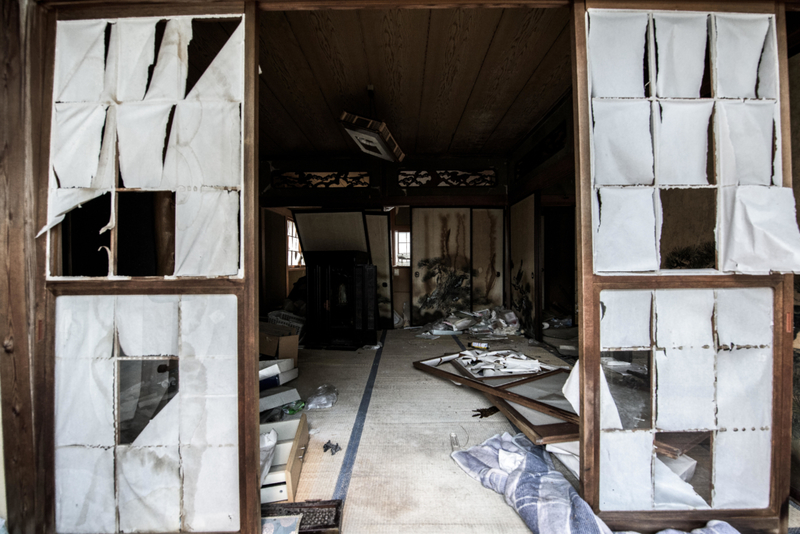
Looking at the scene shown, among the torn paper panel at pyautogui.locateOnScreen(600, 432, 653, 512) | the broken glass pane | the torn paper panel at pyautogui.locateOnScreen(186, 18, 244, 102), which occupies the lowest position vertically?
the torn paper panel at pyautogui.locateOnScreen(600, 432, 653, 512)

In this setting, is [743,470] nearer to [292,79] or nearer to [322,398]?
[322,398]

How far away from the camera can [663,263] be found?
259cm

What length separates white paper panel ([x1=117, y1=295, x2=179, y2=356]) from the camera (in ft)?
4.14

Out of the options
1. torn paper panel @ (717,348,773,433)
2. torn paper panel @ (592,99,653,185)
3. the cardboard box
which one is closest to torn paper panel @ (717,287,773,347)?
torn paper panel @ (717,348,773,433)

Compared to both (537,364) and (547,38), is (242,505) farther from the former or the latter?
(547,38)

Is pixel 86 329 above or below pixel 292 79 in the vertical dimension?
below

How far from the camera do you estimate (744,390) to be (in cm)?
128

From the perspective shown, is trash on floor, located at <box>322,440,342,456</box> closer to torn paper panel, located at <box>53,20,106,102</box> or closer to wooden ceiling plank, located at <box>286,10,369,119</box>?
torn paper panel, located at <box>53,20,106,102</box>

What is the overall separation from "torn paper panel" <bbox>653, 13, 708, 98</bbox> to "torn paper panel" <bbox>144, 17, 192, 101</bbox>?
181 centimetres

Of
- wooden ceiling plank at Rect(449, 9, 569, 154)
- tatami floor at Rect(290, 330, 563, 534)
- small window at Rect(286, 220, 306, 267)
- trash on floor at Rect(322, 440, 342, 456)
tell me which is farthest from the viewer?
small window at Rect(286, 220, 306, 267)

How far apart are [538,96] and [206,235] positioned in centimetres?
303

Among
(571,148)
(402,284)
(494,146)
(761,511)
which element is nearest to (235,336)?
(761,511)

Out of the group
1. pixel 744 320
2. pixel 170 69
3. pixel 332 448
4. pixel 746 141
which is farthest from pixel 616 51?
pixel 332 448

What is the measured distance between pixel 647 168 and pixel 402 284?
4.58 meters
